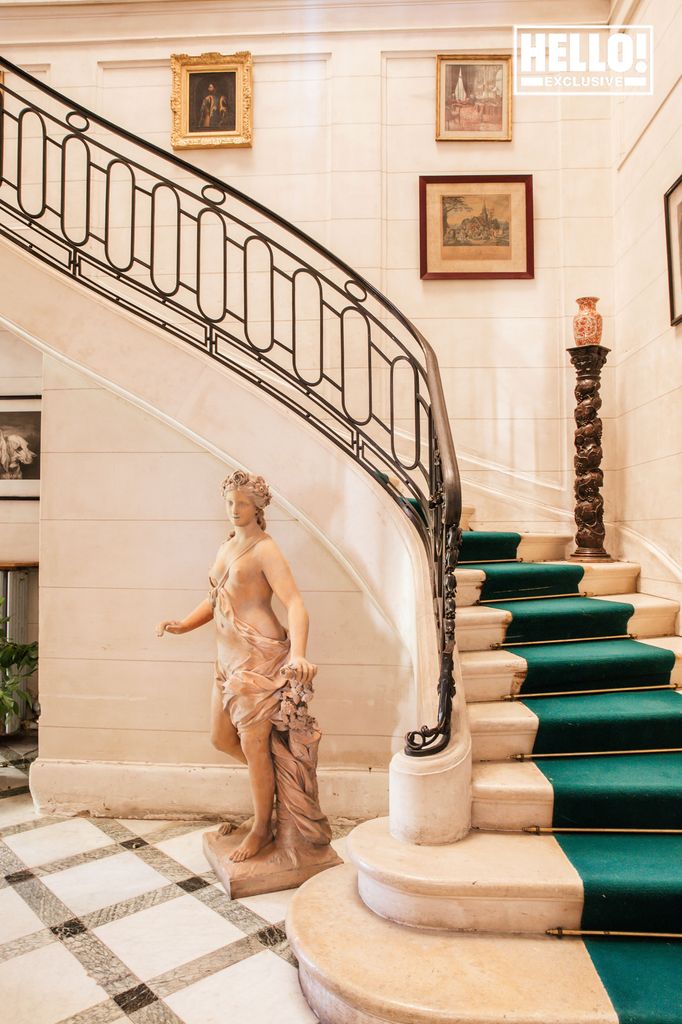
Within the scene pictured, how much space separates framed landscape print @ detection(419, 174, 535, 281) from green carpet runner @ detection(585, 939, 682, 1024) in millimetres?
4102

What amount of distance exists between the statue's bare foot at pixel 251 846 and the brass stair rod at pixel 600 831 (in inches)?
44.2

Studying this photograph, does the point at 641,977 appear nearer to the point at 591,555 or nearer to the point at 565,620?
the point at 565,620

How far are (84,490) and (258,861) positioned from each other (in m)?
2.03

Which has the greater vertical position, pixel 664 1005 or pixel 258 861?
pixel 664 1005

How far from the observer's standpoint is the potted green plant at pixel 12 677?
3619mm

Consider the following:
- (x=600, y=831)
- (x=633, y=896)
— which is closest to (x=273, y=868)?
(x=600, y=831)

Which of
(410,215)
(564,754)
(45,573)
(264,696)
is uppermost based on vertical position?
(410,215)

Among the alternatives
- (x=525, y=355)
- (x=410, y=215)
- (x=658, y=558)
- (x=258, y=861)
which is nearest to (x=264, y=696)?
(x=258, y=861)

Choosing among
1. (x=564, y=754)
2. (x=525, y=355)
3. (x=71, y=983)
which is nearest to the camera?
(x=71, y=983)

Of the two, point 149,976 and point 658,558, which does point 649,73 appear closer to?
point 658,558

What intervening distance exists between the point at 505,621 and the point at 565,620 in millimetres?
302

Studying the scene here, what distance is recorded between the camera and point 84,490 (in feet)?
11.1

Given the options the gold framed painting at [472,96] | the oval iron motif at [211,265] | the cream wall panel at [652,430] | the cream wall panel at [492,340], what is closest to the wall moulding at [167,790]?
the cream wall panel at [652,430]

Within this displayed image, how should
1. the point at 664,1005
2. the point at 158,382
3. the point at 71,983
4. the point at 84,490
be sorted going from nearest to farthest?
the point at 664,1005 < the point at 71,983 < the point at 158,382 < the point at 84,490
